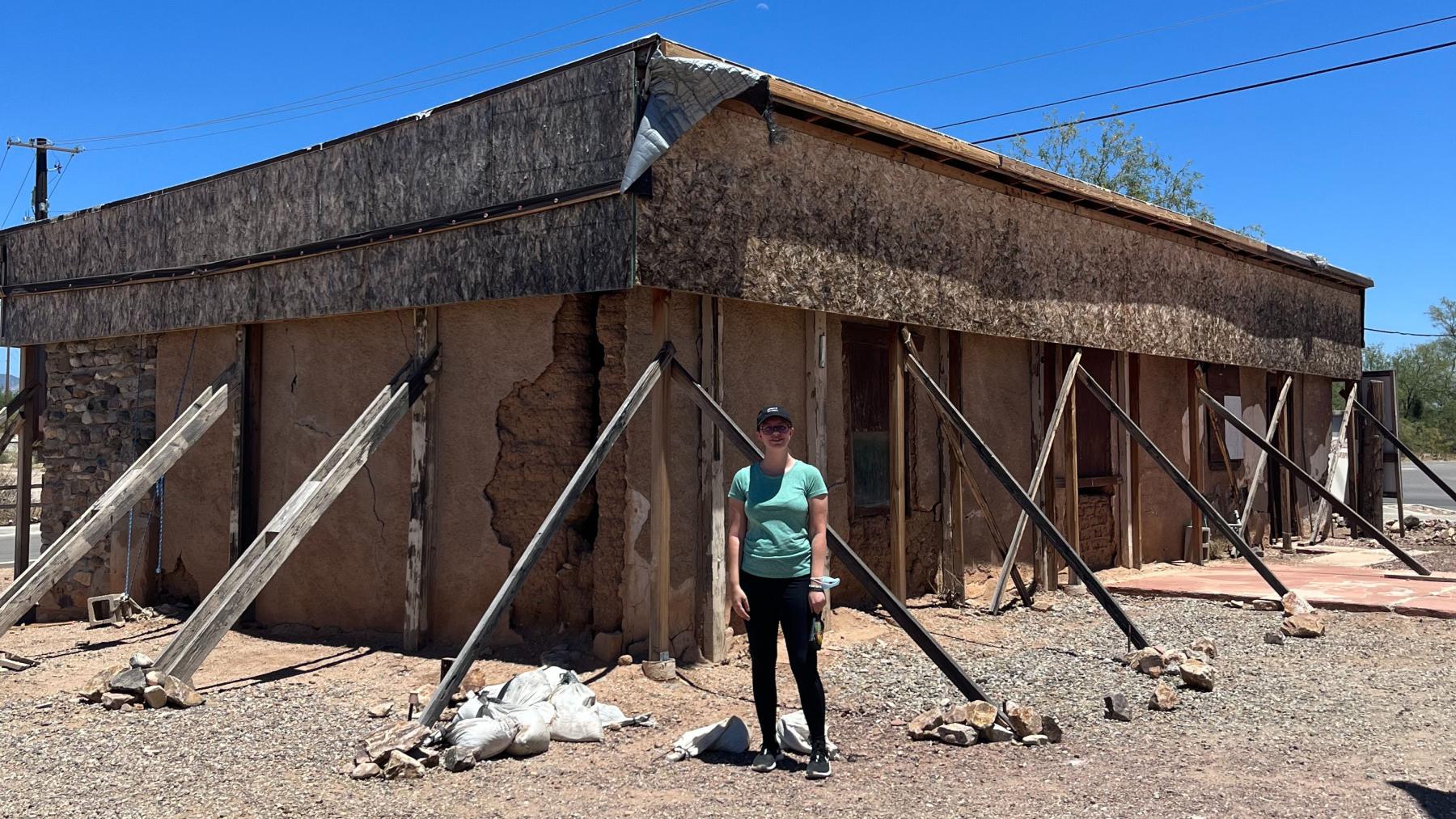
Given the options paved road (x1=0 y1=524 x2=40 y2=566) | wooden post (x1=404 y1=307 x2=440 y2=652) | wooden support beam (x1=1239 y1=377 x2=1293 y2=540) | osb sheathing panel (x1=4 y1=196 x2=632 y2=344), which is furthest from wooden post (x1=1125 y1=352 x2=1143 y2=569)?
paved road (x1=0 y1=524 x2=40 y2=566)

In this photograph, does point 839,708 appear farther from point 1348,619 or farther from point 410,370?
point 1348,619

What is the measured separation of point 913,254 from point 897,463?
1.60 metres

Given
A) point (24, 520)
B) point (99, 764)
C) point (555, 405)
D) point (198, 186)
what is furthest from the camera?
point (24, 520)

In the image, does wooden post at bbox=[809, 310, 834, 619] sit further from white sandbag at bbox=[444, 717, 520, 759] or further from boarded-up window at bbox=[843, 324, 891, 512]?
white sandbag at bbox=[444, 717, 520, 759]

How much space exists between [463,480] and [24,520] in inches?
247

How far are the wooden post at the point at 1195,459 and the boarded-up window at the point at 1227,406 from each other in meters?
0.38

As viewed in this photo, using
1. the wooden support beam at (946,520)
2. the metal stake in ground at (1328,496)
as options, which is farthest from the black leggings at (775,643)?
the metal stake in ground at (1328,496)

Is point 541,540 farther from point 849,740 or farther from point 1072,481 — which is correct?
point 1072,481

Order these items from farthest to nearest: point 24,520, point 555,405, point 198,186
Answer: point 24,520 → point 198,186 → point 555,405

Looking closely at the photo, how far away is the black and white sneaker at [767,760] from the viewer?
489 cm

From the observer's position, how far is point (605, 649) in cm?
682

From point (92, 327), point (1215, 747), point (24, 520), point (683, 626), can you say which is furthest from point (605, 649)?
point (24, 520)

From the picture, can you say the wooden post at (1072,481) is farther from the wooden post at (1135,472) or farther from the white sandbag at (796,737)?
the white sandbag at (796,737)

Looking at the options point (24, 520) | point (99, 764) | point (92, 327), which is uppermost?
point (92, 327)
